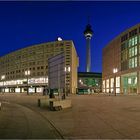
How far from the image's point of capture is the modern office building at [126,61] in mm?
92312

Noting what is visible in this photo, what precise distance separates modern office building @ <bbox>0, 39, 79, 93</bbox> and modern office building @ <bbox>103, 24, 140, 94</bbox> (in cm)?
2032

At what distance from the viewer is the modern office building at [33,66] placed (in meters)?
118

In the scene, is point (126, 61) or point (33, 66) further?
point (33, 66)

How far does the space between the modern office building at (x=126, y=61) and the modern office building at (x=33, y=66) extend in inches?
800

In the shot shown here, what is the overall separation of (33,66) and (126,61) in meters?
50.6

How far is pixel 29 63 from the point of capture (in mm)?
130000

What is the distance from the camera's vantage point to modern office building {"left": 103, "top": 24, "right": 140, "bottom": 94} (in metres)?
92.3

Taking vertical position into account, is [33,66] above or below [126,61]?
below

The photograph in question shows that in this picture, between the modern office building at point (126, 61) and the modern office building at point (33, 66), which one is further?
the modern office building at point (33, 66)

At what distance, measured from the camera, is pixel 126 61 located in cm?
10150

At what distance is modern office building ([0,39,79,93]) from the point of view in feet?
387

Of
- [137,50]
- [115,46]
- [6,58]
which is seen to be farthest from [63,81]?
[6,58]

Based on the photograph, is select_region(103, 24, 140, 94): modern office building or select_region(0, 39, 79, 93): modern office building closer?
select_region(103, 24, 140, 94): modern office building

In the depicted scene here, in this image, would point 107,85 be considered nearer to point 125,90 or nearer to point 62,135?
point 125,90
